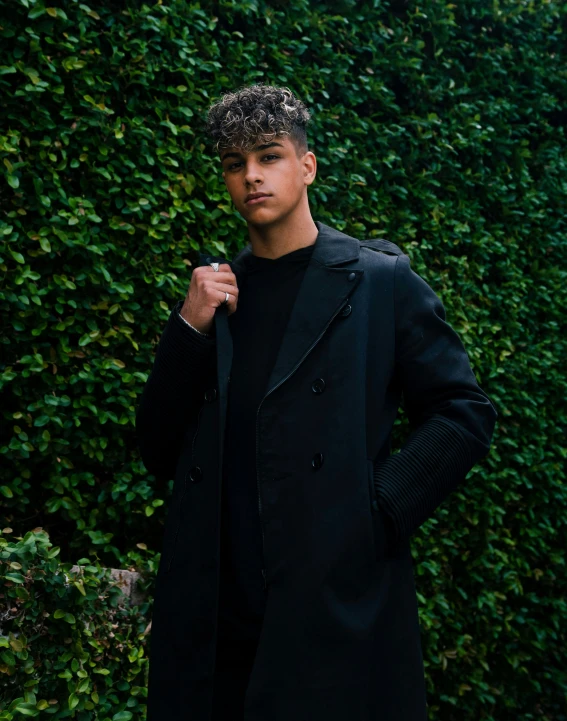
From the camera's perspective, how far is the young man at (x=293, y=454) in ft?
6.70

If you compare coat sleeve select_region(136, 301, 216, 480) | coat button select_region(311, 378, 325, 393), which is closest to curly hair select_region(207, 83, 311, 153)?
coat sleeve select_region(136, 301, 216, 480)

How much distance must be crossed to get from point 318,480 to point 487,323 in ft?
9.49

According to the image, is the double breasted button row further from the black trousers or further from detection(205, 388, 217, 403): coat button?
the black trousers

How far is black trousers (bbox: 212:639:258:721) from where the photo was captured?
2.20 m

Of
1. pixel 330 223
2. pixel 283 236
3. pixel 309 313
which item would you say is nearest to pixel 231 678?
pixel 309 313

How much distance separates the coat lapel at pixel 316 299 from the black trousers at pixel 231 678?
2.28 feet

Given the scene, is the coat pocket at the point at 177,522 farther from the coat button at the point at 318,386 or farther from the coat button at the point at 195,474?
the coat button at the point at 318,386

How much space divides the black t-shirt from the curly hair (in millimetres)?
341

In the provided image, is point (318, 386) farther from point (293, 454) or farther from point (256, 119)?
point (256, 119)

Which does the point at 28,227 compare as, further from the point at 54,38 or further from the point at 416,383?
the point at 416,383

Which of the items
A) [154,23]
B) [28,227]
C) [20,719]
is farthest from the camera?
[154,23]

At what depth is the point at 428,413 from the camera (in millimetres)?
2330

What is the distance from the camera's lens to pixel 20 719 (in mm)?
2590

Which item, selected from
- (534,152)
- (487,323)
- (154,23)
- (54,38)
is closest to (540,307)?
(487,323)
